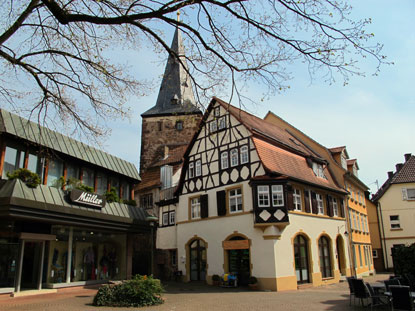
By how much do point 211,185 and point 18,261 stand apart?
1158 cm

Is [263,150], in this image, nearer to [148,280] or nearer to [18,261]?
[148,280]

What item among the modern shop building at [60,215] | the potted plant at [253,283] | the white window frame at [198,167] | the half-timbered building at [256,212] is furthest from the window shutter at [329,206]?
the modern shop building at [60,215]

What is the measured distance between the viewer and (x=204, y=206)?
22.8 metres

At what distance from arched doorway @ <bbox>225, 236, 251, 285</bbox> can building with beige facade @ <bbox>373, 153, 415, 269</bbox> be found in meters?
20.3

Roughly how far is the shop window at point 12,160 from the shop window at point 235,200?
11.2 metres

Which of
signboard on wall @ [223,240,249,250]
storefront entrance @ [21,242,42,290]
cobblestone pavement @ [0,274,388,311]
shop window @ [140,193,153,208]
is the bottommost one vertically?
cobblestone pavement @ [0,274,388,311]

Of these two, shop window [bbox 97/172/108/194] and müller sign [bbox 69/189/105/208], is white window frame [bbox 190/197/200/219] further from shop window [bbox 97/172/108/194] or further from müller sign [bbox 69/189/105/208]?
müller sign [bbox 69/189/105/208]

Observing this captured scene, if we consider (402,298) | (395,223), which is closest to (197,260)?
(402,298)

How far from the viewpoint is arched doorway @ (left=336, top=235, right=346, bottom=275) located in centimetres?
2411

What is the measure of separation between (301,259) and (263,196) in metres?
4.38

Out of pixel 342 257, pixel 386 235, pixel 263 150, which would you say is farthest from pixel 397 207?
pixel 263 150

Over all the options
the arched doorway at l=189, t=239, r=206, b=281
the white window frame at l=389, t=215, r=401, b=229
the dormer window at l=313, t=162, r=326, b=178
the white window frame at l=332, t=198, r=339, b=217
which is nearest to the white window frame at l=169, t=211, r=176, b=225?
the arched doorway at l=189, t=239, r=206, b=281

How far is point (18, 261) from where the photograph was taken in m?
14.5

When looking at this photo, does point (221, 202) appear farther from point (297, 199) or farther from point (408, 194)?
point (408, 194)
